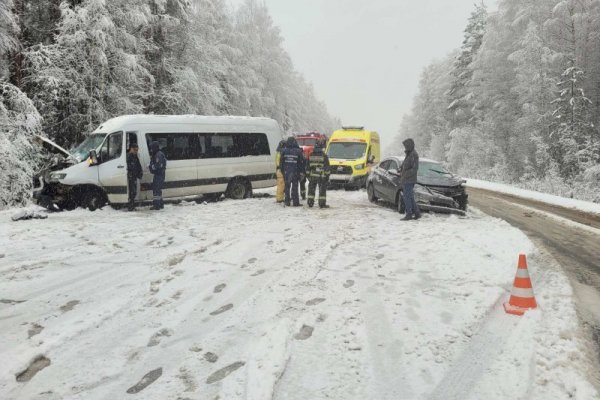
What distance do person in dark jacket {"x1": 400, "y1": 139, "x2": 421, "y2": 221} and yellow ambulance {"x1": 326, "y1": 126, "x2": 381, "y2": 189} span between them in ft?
20.8

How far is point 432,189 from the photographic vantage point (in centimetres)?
1122

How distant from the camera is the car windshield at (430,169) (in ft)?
39.0

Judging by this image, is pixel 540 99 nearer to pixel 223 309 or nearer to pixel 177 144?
pixel 177 144

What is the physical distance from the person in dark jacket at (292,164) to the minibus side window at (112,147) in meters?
4.10

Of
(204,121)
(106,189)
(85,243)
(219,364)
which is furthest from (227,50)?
(219,364)

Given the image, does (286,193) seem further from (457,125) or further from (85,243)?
(457,125)

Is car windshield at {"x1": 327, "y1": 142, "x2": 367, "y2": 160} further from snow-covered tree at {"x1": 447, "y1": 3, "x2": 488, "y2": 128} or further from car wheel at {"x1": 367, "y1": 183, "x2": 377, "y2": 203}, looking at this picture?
snow-covered tree at {"x1": 447, "y1": 3, "x2": 488, "y2": 128}

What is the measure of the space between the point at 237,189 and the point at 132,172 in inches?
140

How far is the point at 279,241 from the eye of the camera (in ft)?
25.9

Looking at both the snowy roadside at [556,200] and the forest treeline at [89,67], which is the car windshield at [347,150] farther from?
the forest treeline at [89,67]

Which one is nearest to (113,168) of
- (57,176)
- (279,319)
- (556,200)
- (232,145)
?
(57,176)

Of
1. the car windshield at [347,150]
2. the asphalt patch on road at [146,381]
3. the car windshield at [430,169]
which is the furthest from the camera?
the car windshield at [347,150]

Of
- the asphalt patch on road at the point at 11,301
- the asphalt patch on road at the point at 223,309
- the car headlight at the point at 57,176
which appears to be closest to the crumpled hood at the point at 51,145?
the car headlight at the point at 57,176

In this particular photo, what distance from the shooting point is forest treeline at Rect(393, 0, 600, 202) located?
842 inches
